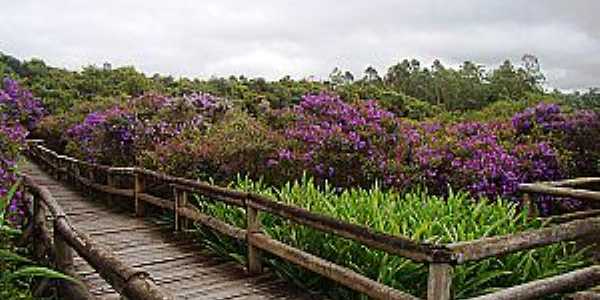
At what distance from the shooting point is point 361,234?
4.54 meters

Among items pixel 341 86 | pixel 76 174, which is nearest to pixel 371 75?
pixel 341 86

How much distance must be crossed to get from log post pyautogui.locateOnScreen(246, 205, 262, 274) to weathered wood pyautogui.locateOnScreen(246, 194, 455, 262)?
4.4 inches

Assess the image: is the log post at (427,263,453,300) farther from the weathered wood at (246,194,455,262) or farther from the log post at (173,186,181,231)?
the log post at (173,186,181,231)

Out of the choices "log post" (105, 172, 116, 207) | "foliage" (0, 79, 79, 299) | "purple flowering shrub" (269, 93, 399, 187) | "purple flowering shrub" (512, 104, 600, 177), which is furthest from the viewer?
"log post" (105, 172, 116, 207)

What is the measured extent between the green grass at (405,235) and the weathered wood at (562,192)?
1.19 feet

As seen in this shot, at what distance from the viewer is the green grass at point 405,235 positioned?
513 cm

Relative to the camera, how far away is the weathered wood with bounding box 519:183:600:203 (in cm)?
602

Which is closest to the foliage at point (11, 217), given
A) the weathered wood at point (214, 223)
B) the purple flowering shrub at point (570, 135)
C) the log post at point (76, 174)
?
the weathered wood at point (214, 223)

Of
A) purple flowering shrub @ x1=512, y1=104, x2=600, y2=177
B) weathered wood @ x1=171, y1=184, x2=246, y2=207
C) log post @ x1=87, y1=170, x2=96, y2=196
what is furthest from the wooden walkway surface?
purple flowering shrub @ x1=512, y1=104, x2=600, y2=177

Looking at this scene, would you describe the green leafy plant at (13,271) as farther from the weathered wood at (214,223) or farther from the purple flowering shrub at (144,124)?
the purple flowering shrub at (144,124)

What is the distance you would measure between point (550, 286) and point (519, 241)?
620 millimetres

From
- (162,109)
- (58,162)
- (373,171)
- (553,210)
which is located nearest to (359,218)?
(373,171)

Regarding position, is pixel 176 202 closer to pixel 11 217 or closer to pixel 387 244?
Answer: pixel 11 217

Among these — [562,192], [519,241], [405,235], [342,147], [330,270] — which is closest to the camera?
[519,241]
